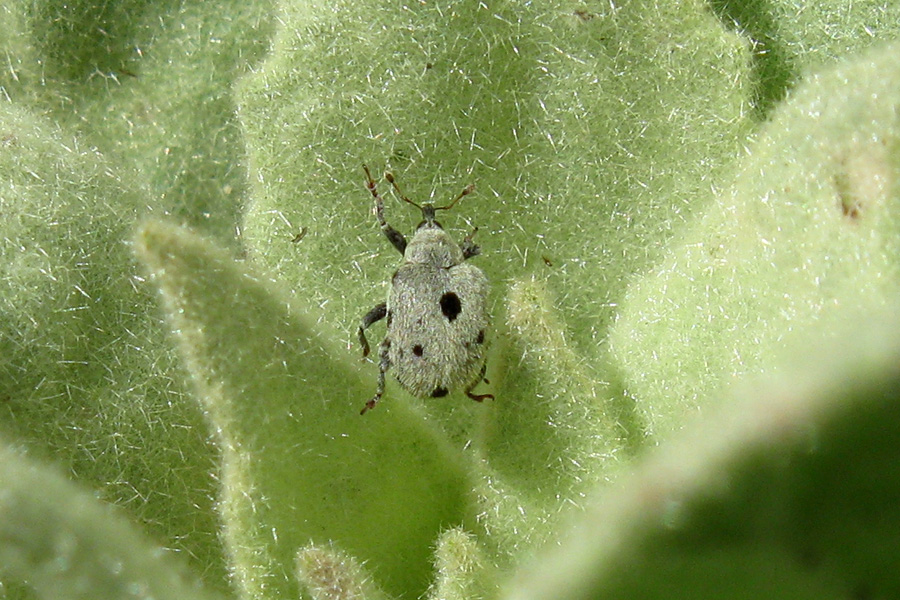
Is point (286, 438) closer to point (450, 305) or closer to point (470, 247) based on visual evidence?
point (470, 247)

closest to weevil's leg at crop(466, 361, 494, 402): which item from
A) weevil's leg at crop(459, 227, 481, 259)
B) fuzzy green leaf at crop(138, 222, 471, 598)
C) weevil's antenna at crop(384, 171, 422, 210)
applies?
fuzzy green leaf at crop(138, 222, 471, 598)

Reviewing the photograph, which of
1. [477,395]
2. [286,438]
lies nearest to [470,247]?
[477,395]

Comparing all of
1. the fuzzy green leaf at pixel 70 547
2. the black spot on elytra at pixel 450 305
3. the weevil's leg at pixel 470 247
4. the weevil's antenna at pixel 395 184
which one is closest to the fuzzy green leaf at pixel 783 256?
the weevil's leg at pixel 470 247

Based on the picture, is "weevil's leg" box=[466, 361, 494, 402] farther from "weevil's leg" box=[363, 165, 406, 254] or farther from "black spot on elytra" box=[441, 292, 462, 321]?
"weevil's leg" box=[363, 165, 406, 254]

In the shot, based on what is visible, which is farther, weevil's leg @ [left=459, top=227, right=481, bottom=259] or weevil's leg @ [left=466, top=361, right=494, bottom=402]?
weevil's leg @ [left=459, top=227, right=481, bottom=259]

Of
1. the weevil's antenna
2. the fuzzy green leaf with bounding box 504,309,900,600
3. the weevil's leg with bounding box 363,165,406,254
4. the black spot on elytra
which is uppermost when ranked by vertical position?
the fuzzy green leaf with bounding box 504,309,900,600

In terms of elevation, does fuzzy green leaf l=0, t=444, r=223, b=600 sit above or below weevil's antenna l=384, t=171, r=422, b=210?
below

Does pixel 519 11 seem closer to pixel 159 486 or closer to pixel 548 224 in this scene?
pixel 548 224

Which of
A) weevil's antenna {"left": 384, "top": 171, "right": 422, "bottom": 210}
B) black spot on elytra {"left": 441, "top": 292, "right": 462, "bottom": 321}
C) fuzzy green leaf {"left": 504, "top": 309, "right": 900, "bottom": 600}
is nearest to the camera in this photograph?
fuzzy green leaf {"left": 504, "top": 309, "right": 900, "bottom": 600}
